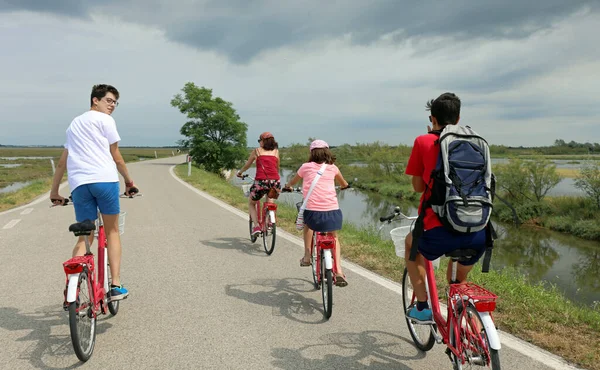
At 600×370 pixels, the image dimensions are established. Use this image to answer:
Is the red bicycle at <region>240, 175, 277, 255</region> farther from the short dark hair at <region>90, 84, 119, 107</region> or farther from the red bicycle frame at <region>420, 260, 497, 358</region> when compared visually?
the red bicycle frame at <region>420, 260, 497, 358</region>

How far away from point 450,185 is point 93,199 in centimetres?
282

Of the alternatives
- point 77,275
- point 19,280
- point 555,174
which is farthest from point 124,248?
point 555,174

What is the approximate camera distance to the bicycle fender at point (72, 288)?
9.51ft

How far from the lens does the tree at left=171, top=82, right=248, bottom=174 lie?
4334cm

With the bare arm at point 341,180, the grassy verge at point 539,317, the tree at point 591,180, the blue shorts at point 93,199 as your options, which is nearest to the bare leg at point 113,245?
the blue shorts at point 93,199

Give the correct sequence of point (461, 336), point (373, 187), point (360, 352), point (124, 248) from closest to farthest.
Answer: point (461, 336)
point (360, 352)
point (124, 248)
point (373, 187)

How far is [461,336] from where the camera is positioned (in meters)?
2.48

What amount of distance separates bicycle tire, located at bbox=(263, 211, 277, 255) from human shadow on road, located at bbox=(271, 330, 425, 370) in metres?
2.83

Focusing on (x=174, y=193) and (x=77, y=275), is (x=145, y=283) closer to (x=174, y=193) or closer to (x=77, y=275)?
(x=77, y=275)

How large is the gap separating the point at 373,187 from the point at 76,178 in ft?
142

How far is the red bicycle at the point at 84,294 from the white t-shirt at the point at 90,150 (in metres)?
0.40

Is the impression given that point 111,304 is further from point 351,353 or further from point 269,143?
point 269,143

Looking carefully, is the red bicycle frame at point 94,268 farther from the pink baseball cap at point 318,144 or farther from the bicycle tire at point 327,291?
the pink baseball cap at point 318,144

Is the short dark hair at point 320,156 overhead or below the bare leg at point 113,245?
overhead
